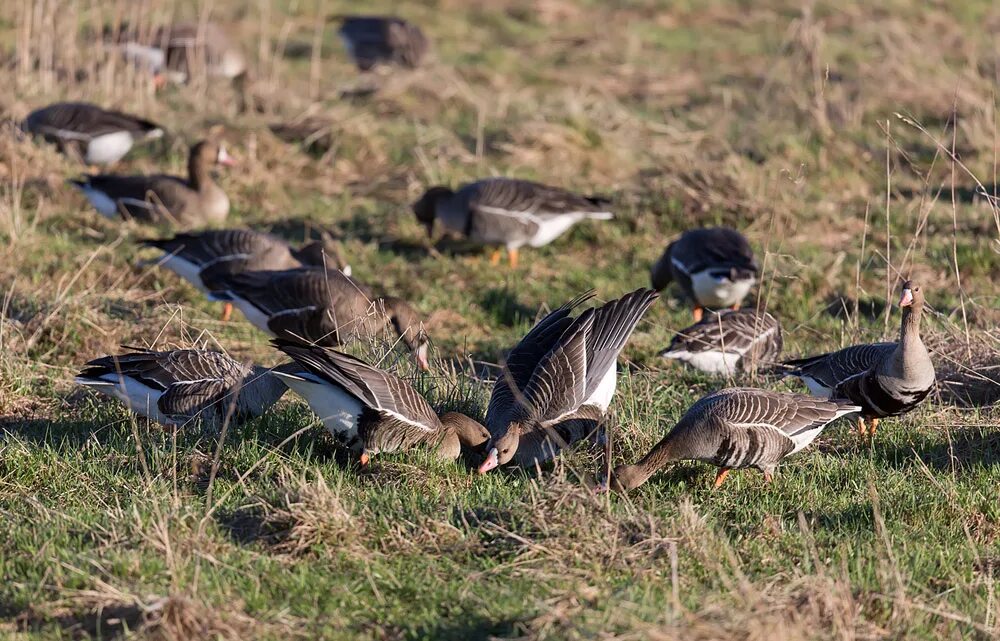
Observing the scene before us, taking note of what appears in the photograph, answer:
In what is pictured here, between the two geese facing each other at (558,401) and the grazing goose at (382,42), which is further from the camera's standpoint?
the grazing goose at (382,42)

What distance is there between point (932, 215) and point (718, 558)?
7291mm

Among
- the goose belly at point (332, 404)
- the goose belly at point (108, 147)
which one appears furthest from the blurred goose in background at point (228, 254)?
the goose belly at point (332, 404)

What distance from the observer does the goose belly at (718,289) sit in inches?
370

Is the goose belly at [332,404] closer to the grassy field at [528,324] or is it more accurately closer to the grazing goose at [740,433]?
the grassy field at [528,324]

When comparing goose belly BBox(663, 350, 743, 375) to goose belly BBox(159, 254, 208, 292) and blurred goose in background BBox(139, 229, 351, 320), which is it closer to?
blurred goose in background BBox(139, 229, 351, 320)

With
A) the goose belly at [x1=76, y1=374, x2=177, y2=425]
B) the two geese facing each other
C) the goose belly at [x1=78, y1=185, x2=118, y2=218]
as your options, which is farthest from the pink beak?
the goose belly at [x1=78, y1=185, x2=118, y2=218]

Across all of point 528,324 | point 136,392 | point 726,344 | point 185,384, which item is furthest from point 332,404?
point 528,324

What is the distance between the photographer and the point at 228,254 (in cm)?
981

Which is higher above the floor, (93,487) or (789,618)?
(789,618)

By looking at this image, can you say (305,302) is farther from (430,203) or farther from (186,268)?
(430,203)

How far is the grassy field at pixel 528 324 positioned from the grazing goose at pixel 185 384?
0.51ft

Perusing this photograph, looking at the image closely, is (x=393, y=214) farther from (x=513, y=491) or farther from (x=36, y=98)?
(x=513, y=491)

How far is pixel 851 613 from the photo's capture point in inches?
176

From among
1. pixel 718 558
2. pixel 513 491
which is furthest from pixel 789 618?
pixel 513 491
